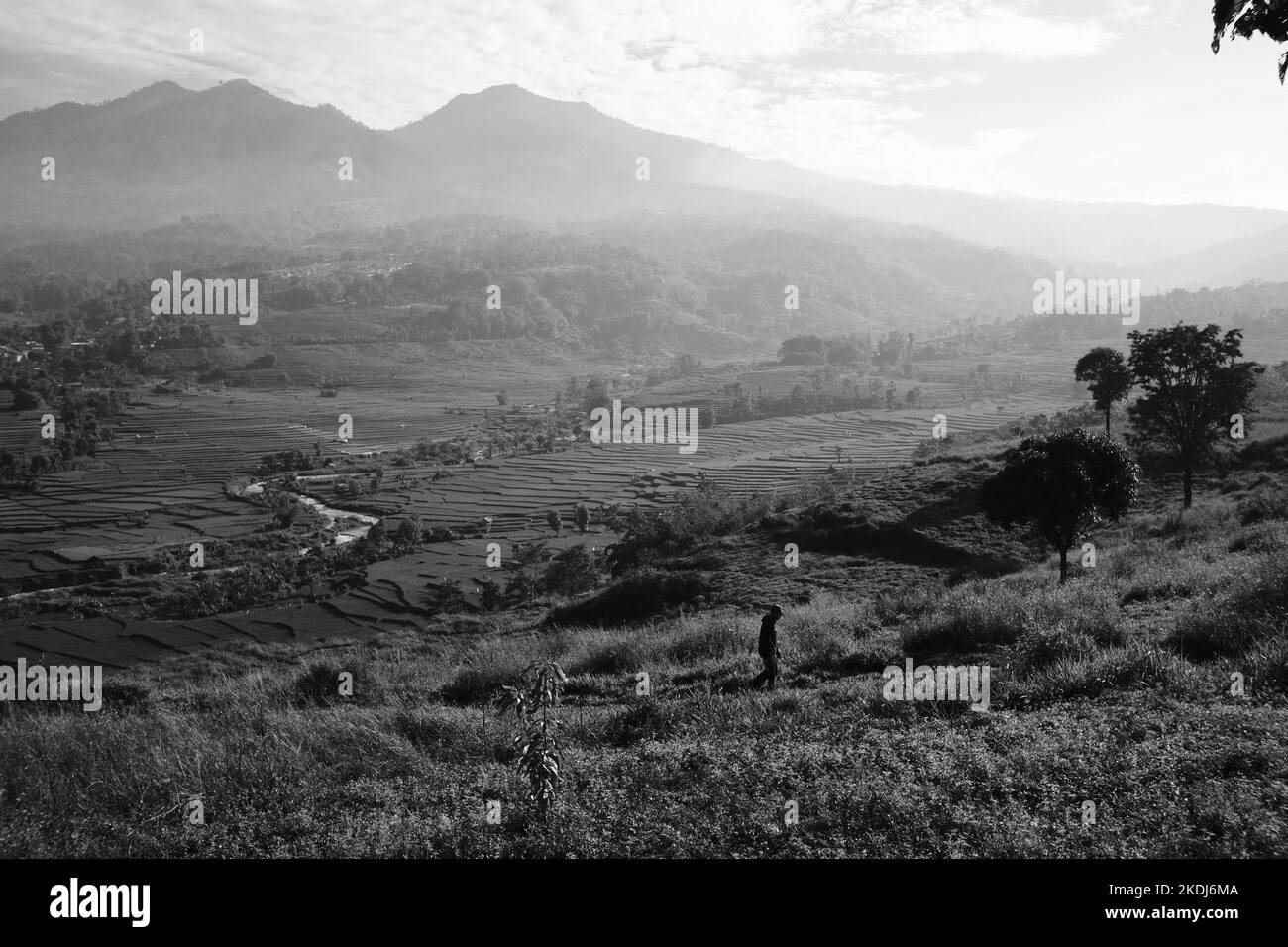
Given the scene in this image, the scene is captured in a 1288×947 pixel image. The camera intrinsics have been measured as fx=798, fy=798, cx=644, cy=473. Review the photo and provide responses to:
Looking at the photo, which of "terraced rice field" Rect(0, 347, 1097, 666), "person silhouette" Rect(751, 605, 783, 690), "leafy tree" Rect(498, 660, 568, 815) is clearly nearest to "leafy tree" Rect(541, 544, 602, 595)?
"terraced rice field" Rect(0, 347, 1097, 666)

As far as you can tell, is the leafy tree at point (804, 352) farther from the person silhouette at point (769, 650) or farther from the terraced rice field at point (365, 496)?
the person silhouette at point (769, 650)

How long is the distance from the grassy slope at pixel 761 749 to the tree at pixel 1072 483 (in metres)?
3.39

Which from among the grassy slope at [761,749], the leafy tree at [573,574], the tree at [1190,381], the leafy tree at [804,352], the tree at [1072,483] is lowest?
the leafy tree at [573,574]

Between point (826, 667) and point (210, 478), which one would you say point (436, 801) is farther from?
point (210, 478)

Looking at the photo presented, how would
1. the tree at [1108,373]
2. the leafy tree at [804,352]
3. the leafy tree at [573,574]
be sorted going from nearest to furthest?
the tree at [1108,373]
the leafy tree at [573,574]
the leafy tree at [804,352]

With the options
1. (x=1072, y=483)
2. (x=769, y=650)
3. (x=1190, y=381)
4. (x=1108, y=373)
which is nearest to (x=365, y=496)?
(x=1108, y=373)

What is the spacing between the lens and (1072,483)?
55.2 ft

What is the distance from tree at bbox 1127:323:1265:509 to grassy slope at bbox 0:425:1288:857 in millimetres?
15452

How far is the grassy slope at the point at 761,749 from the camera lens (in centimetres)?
539

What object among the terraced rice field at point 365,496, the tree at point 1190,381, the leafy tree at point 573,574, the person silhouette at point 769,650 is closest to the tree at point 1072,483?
the person silhouette at point 769,650

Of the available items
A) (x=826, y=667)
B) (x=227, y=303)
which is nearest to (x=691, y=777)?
(x=826, y=667)

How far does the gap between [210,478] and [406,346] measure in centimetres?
10367

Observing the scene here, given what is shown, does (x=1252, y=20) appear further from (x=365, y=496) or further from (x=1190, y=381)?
(x=365, y=496)
